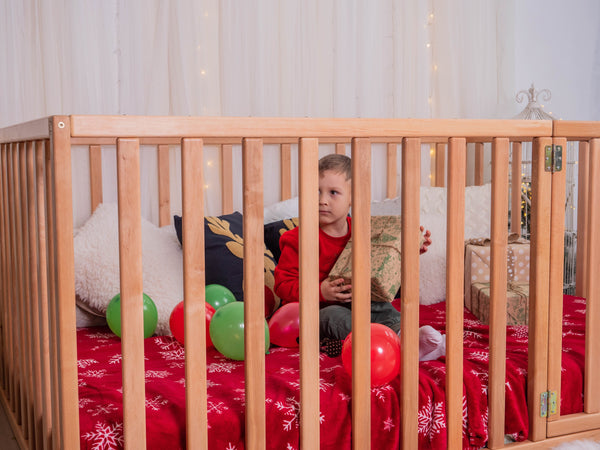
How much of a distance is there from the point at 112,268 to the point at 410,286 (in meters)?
0.91

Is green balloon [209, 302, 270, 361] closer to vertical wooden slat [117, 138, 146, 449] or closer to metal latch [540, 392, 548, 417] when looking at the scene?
vertical wooden slat [117, 138, 146, 449]

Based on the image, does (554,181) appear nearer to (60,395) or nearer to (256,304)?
(256,304)

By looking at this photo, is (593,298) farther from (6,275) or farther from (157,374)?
(6,275)

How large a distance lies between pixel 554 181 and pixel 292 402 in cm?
69

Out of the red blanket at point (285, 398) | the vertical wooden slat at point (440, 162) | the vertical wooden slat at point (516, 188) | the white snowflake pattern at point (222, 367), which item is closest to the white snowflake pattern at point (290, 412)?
the red blanket at point (285, 398)

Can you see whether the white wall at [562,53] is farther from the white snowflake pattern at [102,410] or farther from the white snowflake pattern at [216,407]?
the white snowflake pattern at [102,410]

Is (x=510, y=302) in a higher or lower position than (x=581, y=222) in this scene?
lower

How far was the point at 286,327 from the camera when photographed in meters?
1.54

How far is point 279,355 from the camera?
148cm

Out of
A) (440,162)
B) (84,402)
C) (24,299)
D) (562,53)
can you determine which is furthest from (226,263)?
(562,53)

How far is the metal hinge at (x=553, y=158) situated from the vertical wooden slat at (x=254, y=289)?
0.62 meters

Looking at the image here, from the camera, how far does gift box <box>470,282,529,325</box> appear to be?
1.70 m

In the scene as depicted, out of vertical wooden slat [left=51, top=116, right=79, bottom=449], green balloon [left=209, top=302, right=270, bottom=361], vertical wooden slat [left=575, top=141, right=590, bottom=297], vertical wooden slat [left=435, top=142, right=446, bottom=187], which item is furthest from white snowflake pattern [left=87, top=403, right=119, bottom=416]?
vertical wooden slat [left=435, top=142, right=446, bottom=187]

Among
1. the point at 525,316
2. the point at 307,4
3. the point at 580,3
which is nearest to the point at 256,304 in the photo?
the point at 525,316
